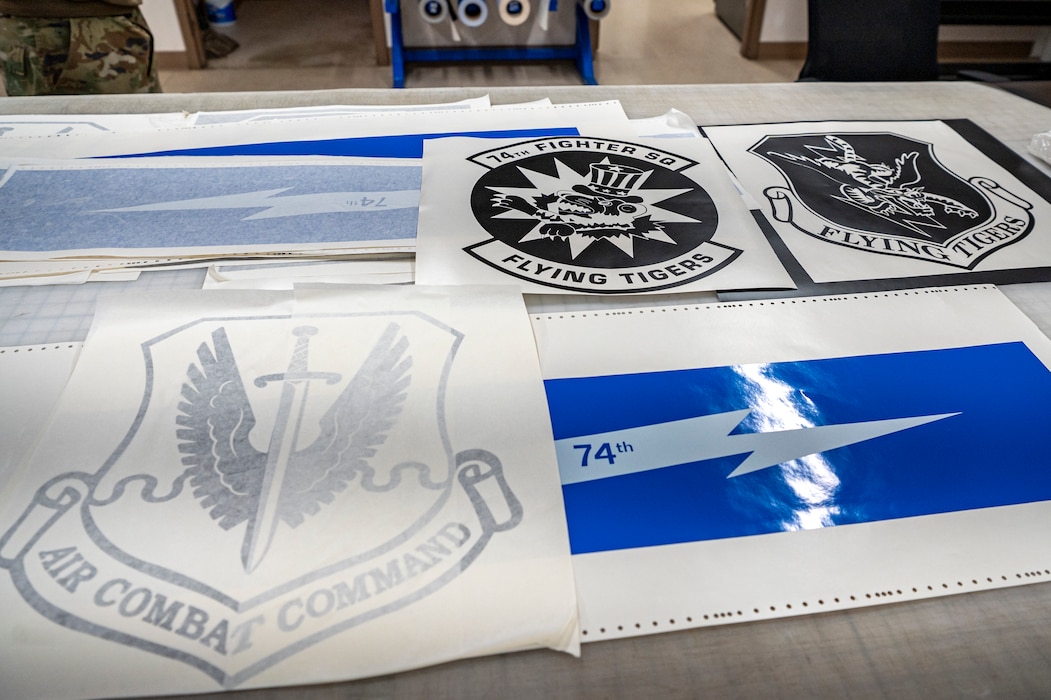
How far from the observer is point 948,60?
3158mm

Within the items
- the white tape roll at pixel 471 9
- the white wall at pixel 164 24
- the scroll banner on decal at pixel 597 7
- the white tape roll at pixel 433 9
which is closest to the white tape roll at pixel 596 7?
the scroll banner on decal at pixel 597 7

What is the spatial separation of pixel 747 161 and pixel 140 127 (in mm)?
867

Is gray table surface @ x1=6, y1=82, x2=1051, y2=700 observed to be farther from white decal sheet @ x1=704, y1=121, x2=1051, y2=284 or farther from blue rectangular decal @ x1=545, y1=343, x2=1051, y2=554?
white decal sheet @ x1=704, y1=121, x2=1051, y2=284

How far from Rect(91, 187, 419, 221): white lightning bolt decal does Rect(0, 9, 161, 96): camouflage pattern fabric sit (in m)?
1.09

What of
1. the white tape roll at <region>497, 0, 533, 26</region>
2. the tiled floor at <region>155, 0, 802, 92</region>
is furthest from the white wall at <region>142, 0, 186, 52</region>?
the white tape roll at <region>497, 0, 533, 26</region>

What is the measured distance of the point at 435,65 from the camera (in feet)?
10.2

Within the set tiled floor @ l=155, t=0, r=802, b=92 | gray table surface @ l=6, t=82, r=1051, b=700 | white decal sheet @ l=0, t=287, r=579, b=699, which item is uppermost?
white decal sheet @ l=0, t=287, r=579, b=699

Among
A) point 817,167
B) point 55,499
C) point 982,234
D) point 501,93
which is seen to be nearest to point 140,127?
point 501,93

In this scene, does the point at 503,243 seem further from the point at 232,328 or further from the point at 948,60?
the point at 948,60

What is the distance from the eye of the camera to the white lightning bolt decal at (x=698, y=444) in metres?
0.56

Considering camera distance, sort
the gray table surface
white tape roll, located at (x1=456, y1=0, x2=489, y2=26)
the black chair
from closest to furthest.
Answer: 1. the gray table surface
2. the black chair
3. white tape roll, located at (x1=456, y1=0, x2=489, y2=26)

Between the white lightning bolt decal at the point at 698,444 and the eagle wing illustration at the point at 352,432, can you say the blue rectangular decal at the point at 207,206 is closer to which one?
the eagle wing illustration at the point at 352,432

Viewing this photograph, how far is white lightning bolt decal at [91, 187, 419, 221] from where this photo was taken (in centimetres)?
84

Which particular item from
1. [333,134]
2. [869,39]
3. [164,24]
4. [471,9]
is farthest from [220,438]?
[164,24]
